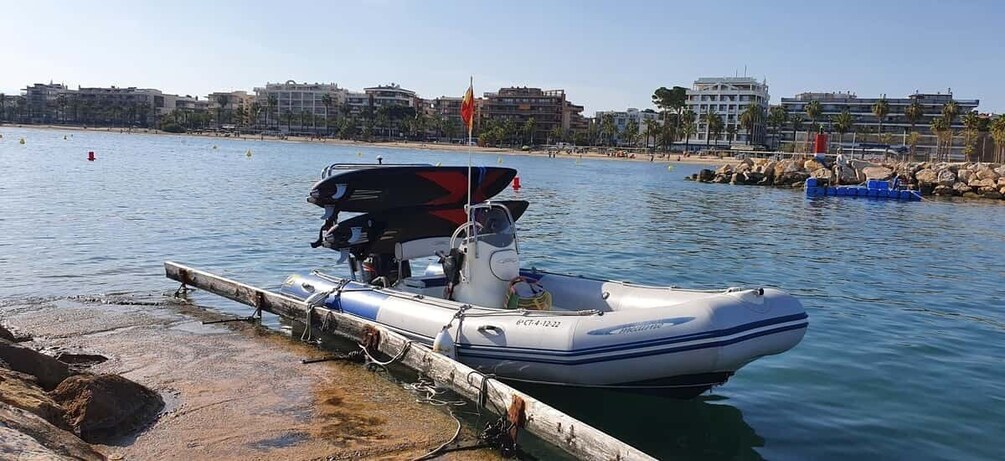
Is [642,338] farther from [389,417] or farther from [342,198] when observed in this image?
[342,198]

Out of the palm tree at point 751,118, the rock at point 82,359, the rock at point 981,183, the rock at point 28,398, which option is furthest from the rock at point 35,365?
the palm tree at point 751,118

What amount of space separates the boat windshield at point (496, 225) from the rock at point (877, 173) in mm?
54661

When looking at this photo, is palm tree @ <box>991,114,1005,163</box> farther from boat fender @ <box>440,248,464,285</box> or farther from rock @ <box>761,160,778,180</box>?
boat fender @ <box>440,248,464,285</box>

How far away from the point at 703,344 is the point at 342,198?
6171 mm

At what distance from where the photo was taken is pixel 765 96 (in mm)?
166750

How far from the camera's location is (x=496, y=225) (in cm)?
1091

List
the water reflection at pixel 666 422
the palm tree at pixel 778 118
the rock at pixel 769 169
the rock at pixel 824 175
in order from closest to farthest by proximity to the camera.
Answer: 1. the water reflection at pixel 666 422
2. the rock at pixel 824 175
3. the rock at pixel 769 169
4. the palm tree at pixel 778 118

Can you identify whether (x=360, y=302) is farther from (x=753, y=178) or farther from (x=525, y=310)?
(x=753, y=178)

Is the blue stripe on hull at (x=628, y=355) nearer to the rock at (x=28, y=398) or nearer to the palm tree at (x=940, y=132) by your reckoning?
the rock at (x=28, y=398)

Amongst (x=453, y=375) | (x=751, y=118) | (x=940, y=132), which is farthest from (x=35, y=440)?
(x=751, y=118)

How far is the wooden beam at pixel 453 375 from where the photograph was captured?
6.56 m

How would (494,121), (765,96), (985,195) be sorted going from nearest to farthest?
(985,195)
(765,96)
(494,121)

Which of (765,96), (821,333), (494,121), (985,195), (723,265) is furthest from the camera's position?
(494,121)

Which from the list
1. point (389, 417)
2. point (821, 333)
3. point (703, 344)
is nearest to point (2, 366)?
point (389, 417)
